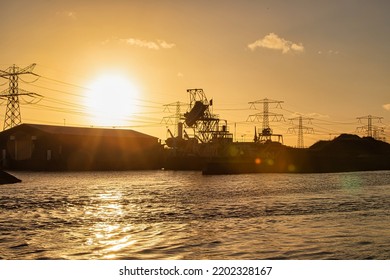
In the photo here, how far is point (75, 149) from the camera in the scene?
8344 cm

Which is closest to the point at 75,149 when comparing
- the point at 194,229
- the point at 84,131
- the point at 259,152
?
the point at 84,131

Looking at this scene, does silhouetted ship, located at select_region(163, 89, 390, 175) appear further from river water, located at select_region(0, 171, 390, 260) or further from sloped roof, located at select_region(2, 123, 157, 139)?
Result: river water, located at select_region(0, 171, 390, 260)

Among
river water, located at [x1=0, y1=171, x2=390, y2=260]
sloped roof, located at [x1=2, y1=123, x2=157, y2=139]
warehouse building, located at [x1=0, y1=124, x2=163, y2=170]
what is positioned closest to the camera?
river water, located at [x1=0, y1=171, x2=390, y2=260]

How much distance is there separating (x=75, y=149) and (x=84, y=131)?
5059 mm

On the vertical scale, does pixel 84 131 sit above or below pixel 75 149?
above

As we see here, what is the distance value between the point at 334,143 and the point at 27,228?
8284cm

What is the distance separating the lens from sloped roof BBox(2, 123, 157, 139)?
8075 centimetres

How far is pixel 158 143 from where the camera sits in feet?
333

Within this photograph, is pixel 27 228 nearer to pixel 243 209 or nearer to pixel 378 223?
pixel 243 209

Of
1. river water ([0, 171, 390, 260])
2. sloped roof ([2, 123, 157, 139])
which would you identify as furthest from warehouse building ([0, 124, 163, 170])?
river water ([0, 171, 390, 260])

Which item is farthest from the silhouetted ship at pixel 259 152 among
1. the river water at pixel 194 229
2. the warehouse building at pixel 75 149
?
the river water at pixel 194 229

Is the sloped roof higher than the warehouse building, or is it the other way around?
the sloped roof

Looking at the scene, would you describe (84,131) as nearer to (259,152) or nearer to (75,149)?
(75,149)
